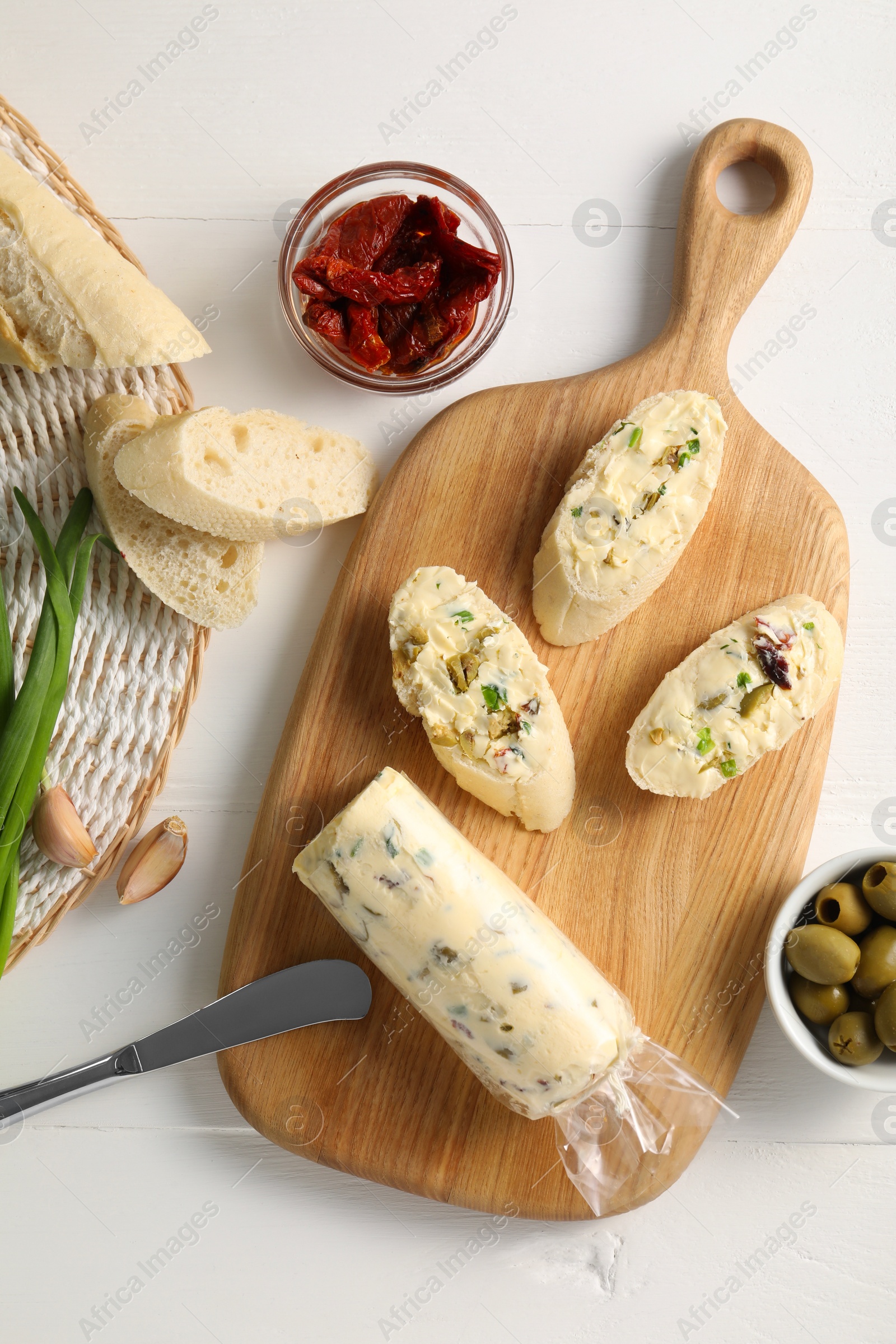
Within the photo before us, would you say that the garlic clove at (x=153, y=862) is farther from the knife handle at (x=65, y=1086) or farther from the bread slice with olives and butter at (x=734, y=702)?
the bread slice with olives and butter at (x=734, y=702)

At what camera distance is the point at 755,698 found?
169 cm

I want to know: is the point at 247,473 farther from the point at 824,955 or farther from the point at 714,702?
the point at 824,955

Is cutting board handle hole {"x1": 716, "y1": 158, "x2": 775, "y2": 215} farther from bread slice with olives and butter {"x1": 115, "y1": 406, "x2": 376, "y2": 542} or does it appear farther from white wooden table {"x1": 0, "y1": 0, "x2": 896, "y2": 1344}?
bread slice with olives and butter {"x1": 115, "y1": 406, "x2": 376, "y2": 542}

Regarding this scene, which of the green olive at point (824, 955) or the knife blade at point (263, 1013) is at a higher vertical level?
the knife blade at point (263, 1013)

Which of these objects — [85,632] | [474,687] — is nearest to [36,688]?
[85,632]

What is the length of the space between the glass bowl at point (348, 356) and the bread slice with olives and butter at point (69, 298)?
0.25m

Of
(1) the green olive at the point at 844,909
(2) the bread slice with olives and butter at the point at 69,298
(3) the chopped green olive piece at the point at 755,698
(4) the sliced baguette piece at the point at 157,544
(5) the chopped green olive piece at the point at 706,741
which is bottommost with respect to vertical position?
(1) the green olive at the point at 844,909

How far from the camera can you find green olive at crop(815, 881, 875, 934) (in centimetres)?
166

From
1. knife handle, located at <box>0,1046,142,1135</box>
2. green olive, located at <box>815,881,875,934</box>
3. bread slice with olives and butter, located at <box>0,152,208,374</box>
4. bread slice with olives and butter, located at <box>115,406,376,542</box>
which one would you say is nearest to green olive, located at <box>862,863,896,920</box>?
green olive, located at <box>815,881,875,934</box>

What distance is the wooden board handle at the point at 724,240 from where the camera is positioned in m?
1.89

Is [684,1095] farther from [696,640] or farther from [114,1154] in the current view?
[114,1154]

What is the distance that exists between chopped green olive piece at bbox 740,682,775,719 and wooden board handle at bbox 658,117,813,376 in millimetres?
708

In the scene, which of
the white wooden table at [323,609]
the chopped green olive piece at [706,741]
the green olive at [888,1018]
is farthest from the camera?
the white wooden table at [323,609]

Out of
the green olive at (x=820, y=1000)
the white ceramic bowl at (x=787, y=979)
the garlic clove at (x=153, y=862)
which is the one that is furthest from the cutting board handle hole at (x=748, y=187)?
the garlic clove at (x=153, y=862)
